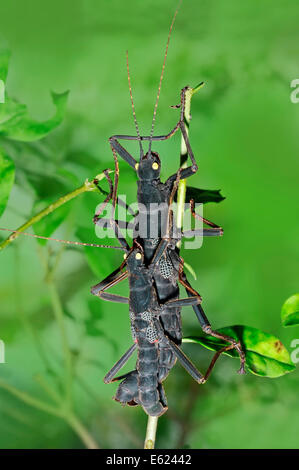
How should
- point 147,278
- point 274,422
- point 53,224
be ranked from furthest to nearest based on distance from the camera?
point 274,422, point 53,224, point 147,278

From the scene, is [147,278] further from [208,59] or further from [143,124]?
[208,59]

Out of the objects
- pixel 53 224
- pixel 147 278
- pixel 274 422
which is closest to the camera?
pixel 147 278

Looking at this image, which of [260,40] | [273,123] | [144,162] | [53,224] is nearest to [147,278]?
[144,162]

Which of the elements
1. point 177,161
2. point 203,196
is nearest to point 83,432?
point 177,161

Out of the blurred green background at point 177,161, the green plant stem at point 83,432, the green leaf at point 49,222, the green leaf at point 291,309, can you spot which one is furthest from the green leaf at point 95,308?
the green leaf at point 291,309

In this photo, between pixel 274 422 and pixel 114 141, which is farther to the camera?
pixel 274 422

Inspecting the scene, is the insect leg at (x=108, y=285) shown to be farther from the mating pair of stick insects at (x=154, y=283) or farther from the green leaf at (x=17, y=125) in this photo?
the green leaf at (x=17, y=125)

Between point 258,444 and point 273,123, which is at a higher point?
point 273,123
